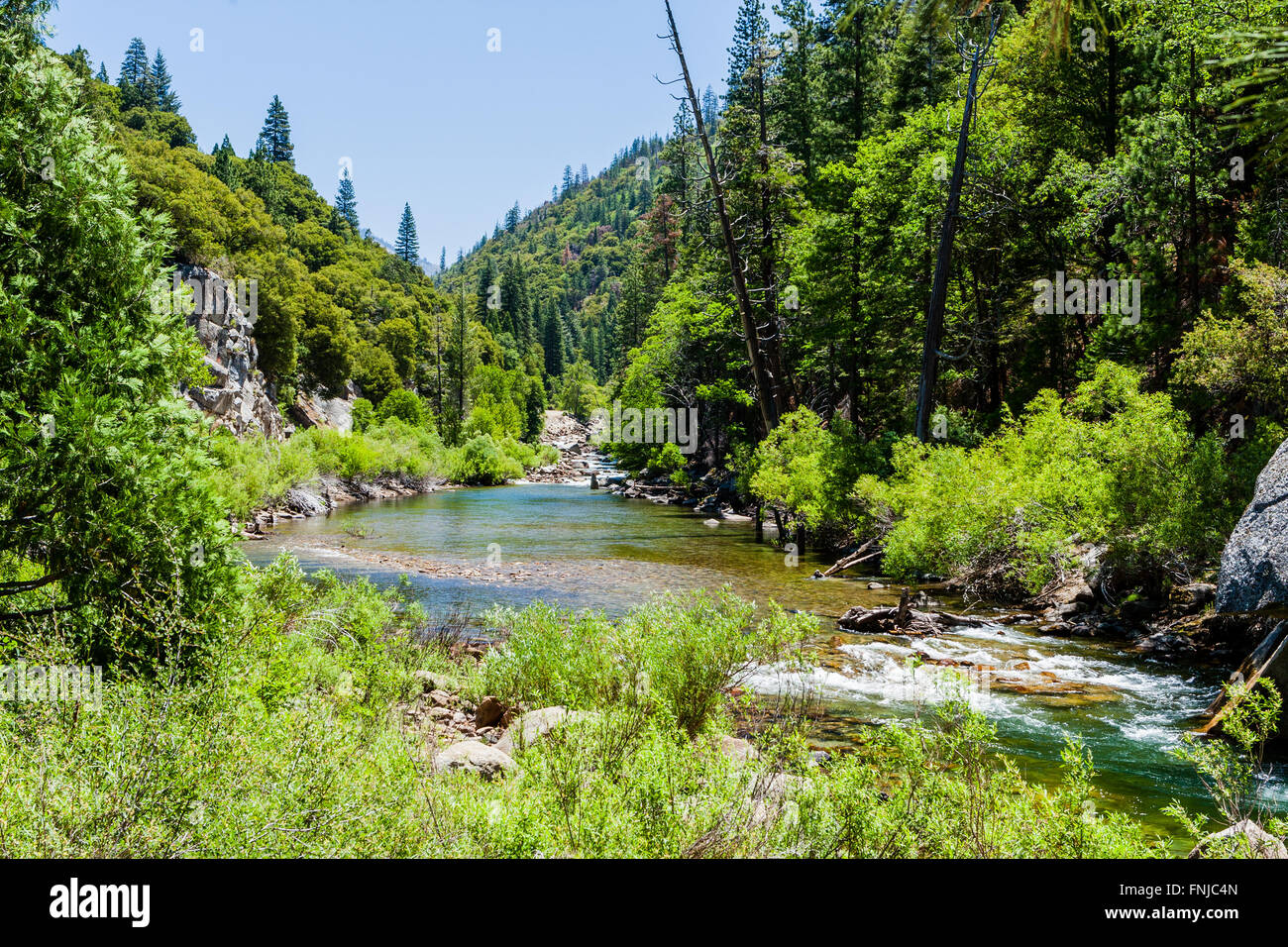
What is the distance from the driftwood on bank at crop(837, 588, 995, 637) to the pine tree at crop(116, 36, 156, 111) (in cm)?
10165

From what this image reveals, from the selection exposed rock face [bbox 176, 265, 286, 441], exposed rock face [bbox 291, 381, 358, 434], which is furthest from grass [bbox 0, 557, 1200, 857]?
exposed rock face [bbox 291, 381, 358, 434]

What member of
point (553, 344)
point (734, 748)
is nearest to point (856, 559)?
point (734, 748)

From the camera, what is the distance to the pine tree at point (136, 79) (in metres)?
85.6

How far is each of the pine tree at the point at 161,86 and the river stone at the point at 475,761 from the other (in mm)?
114910

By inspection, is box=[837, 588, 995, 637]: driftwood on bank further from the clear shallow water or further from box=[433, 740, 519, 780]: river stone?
box=[433, 740, 519, 780]: river stone

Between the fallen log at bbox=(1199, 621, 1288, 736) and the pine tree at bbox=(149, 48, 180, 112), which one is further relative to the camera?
the pine tree at bbox=(149, 48, 180, 112)

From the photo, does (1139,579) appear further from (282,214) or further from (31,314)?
(282,214)

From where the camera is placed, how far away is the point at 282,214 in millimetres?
78000

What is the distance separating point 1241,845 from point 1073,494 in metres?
9.47

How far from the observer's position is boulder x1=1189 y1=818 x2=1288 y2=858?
11.3 ft

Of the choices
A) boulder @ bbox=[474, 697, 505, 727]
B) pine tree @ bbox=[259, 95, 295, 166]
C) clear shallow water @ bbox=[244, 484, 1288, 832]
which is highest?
pine tree @ bbox=[259, 95, 295, 166]
